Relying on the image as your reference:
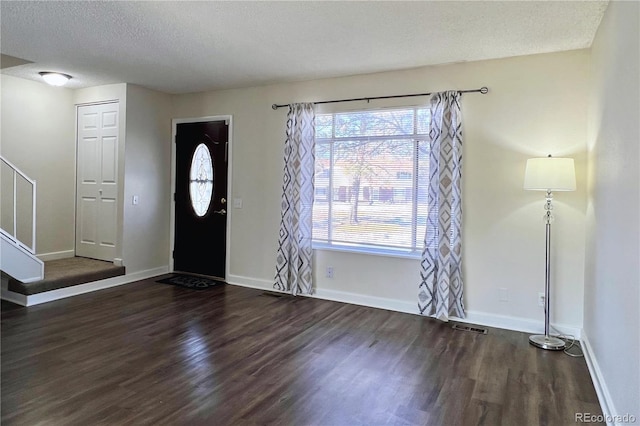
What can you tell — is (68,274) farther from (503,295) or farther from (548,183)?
(548,183)

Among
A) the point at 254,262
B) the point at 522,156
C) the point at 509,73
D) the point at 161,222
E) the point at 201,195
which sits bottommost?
the point at 254,262

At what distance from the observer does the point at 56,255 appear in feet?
18.9

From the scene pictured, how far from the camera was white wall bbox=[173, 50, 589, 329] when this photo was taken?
372 centimetres

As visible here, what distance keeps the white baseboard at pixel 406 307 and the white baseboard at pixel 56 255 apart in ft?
7.87

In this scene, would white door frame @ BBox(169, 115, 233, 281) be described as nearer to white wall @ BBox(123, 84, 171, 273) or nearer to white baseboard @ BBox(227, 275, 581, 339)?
white wall @ BBox(123, 84, 171, 273)

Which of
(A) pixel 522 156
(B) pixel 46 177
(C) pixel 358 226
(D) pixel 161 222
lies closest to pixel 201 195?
(D) pixel 161 222

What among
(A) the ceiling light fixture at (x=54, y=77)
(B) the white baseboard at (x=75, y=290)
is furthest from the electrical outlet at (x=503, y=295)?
(A) the ceiling light fixture at (x=54, y=77)

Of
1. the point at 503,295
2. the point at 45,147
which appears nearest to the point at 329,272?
the point at 503,295

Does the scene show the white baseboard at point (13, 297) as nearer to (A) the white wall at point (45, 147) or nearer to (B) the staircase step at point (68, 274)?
(B) the staircase step at point (68, 274)

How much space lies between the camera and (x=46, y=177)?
5.62 metres

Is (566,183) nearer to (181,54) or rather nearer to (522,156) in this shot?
(522,156)

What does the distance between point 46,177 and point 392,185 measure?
464 cm

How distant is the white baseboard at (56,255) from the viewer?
220 inches

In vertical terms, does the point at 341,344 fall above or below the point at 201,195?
below
